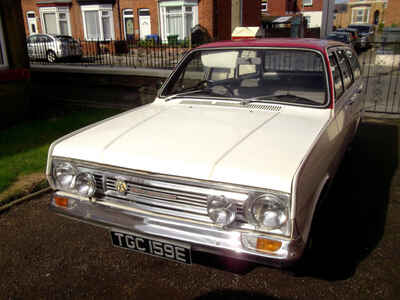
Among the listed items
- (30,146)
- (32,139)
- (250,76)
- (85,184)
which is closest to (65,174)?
(85,184)

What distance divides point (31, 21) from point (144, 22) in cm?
1008

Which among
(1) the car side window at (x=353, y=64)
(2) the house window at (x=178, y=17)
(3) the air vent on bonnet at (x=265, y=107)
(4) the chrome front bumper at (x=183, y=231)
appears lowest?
(4) the chrome front bumper at (x=183, y=231)

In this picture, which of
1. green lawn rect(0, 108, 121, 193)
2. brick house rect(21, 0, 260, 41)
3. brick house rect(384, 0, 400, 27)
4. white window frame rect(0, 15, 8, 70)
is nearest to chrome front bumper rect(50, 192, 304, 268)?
green lawn rect(0, 108, 121, 193)

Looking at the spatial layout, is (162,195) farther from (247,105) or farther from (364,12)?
(364,12)

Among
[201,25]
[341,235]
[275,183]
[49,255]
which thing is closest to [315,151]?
[275,183]

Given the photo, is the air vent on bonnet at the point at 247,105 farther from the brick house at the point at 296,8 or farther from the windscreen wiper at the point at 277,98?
the brick house at the point at 296,8

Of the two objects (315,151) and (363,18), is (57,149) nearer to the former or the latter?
(315,151)

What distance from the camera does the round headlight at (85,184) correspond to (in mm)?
2844

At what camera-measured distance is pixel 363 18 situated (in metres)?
66.9

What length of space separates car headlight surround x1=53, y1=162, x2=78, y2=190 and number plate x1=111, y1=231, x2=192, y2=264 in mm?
535

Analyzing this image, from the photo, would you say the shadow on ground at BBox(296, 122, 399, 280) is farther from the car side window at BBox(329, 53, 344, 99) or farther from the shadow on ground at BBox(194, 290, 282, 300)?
the car side window at BBox(329, 53, 344, 99)

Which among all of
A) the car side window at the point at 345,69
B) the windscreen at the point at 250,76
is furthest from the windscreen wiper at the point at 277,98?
the car side window at the point at 345,69

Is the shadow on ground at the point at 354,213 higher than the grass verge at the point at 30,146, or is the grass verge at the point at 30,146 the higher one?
the grass verge at the point at 30,146

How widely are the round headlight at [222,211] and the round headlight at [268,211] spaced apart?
0.11 meters
